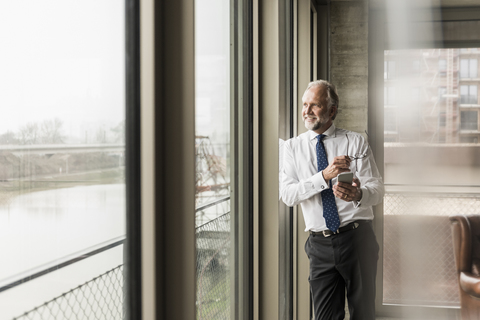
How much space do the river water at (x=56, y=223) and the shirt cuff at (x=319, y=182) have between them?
3.56 feet

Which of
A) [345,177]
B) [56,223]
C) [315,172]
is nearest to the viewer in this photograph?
[56,223]

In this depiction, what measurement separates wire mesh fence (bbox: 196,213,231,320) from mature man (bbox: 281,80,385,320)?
0.53 m

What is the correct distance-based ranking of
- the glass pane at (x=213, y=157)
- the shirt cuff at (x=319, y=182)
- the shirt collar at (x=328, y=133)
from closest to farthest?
the glass pane at (x=213, y=157)
the shirt cuff at (x=319, y=182)
the shirt collar at (x=328, y=133)

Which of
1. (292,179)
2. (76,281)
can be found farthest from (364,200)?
(76,281)

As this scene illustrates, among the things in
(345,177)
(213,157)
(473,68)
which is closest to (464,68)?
(473,68)

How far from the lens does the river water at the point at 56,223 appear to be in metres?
0.37

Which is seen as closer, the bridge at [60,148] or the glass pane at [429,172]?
the bridge at [60,148]

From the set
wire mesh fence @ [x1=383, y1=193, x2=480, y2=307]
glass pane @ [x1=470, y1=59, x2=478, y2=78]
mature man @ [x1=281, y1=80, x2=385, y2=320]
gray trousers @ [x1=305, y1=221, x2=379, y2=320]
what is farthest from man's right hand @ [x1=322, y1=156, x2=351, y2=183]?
glass pane @ [x1=470, y1=59, x2=478, y2=78]

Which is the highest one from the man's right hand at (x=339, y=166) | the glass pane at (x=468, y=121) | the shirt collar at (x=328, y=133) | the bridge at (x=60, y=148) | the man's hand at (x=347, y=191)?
the shirt collar at (x=328, y=133)

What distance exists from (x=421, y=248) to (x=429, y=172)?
0.35ft

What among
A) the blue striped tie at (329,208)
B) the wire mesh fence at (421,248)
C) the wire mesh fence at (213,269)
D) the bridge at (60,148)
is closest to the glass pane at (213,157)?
the wire mesh fence at (213,269)

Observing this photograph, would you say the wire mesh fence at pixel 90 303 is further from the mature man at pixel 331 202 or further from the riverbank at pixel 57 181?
the mature man at pixel 331 202

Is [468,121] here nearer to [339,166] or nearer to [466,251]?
[466,251]

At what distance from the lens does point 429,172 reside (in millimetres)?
519
